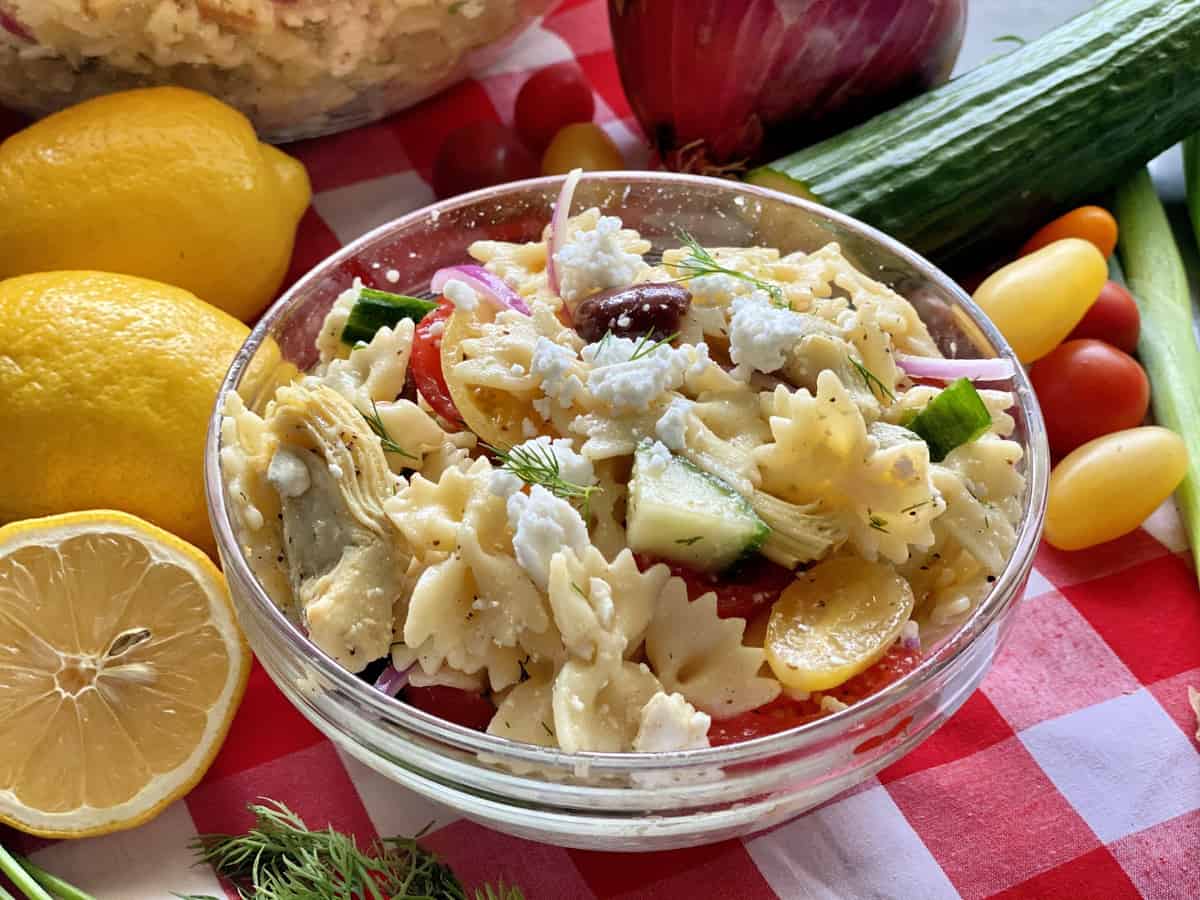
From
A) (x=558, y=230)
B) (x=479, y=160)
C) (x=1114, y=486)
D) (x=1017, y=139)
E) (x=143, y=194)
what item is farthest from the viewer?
(x=479, y=160)

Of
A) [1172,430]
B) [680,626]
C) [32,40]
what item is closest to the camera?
[680,626]

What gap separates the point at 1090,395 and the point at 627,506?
1070 mm

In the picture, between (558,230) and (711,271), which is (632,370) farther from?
(558,230)

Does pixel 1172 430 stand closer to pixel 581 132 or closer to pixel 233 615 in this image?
pixel 581 132

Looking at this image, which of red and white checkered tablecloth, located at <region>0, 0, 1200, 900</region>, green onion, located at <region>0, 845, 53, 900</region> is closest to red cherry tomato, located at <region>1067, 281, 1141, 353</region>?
red and white checkered tablecloth, located at <region>0, 0, 1200, 900</region>

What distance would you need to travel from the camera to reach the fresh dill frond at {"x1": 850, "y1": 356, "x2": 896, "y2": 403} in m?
1.59

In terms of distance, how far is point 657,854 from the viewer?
5.40 ft

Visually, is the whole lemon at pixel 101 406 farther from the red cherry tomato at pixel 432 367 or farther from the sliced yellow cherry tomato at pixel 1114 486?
the sliced yellow cherry tomato at pixel 1114 486

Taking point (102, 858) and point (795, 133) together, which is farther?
point (795, 133)

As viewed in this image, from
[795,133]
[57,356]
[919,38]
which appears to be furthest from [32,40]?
[919,38]

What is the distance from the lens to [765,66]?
8.41 feet

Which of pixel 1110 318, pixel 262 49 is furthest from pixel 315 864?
pixel 1110 318

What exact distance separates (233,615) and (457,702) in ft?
1.45

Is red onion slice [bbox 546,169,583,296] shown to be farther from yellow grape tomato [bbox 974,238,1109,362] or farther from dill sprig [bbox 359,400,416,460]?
yellow grape tomato [bbox 974,238,1109,362]
